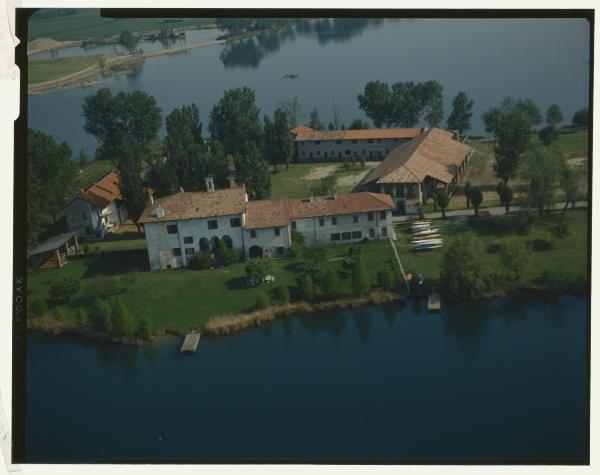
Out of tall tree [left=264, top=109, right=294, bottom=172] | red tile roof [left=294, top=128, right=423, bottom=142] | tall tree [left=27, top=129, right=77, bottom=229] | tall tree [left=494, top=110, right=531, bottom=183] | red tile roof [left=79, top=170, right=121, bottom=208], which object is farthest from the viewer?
red tile roof [left=294, top=128, right=423, bottom=142]

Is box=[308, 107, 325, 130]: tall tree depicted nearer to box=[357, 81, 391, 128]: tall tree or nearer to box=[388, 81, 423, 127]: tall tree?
box=[357, 81, 391, 128]: tall tree

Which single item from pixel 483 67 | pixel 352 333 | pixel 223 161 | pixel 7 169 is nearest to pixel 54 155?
pixel 223 161

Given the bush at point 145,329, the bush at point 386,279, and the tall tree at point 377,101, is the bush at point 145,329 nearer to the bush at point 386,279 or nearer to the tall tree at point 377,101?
the bush at point 386,279

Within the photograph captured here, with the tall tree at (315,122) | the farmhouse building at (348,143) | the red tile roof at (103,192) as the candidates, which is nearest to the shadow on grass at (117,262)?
the red tile roof at (103,192)

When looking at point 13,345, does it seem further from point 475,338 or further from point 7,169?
point 475,338

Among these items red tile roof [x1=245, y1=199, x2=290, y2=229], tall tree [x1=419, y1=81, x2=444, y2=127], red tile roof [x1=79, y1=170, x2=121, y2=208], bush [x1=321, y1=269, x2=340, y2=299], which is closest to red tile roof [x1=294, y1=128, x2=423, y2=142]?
tall tree [x1=419, y1=81, x2=444, y2=127]
